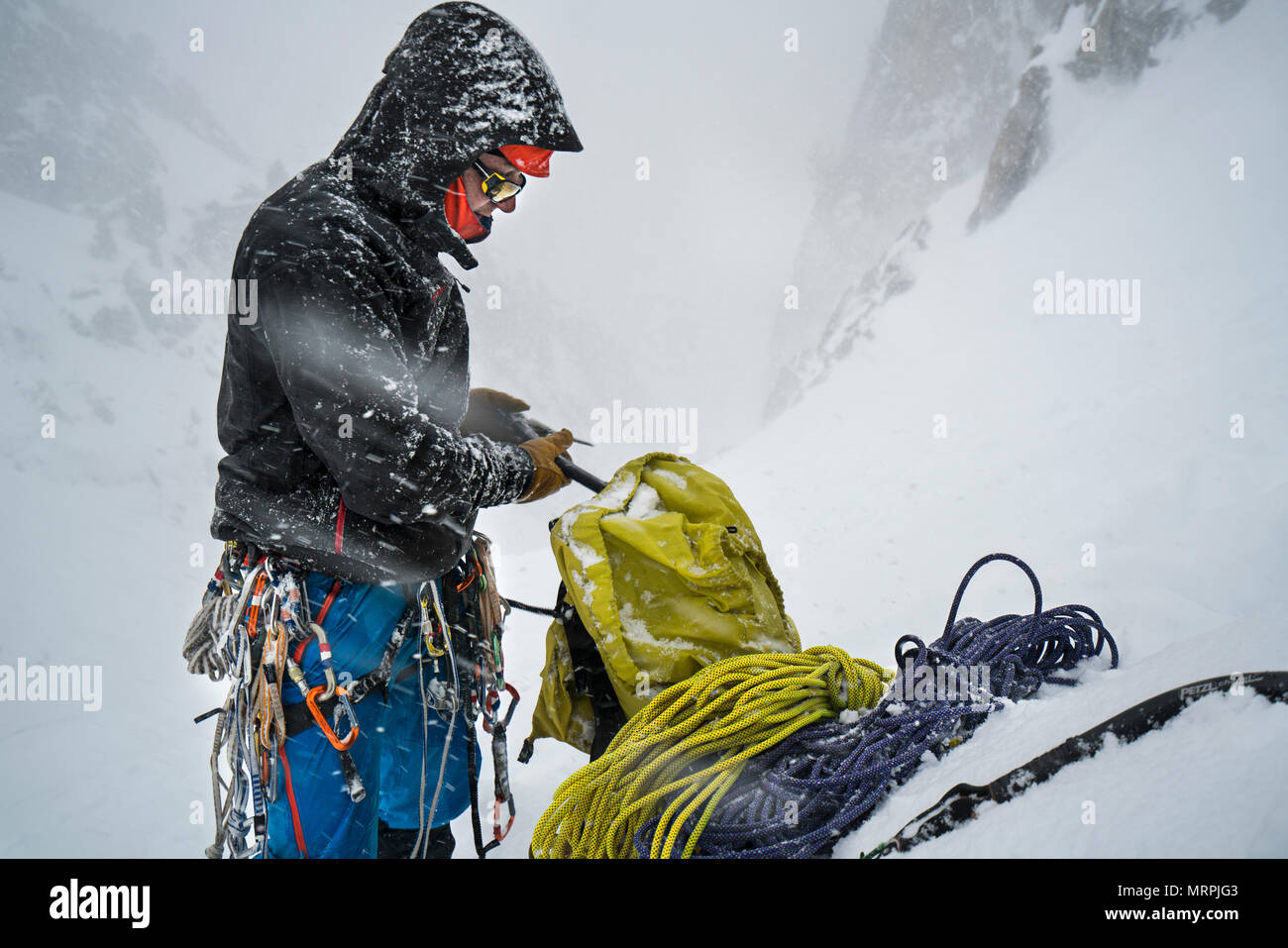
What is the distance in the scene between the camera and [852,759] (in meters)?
1.61

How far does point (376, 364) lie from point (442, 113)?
0.81 m

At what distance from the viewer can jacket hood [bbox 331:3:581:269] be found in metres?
1.81

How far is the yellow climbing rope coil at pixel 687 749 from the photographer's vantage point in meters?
1.57

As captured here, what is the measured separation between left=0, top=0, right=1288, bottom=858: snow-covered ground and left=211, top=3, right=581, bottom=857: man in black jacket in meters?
1.27

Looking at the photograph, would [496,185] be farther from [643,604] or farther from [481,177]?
[643,604]

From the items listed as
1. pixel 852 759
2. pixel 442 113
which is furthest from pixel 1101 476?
pixel 442 113

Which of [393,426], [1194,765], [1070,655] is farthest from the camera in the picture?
[1070,655]

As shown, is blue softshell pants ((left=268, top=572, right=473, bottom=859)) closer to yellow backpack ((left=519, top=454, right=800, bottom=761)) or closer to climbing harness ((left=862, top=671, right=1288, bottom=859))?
yellow backpack ((left=519, top=454, right=800, bottom=761))

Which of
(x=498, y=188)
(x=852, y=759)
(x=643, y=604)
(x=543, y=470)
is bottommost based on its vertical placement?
(x=852, y=759)

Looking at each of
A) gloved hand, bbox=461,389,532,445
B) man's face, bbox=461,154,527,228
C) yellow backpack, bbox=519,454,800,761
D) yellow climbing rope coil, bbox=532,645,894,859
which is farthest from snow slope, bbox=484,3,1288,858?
man's face, bbox=461,154,527,228
